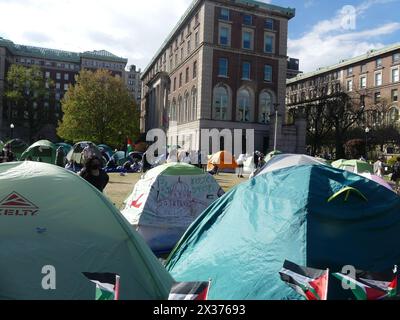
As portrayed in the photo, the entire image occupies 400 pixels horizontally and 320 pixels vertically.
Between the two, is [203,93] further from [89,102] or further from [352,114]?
[352,114]

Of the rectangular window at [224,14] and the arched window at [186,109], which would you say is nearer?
the rectangular window at [224,14]

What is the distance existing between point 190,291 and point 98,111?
157 ft

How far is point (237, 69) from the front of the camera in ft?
144

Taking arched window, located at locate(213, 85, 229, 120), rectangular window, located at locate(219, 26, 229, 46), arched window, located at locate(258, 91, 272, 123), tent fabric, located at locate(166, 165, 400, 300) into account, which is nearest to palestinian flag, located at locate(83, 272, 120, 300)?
tent fabric, located at locate(166, 165, 400, 300)

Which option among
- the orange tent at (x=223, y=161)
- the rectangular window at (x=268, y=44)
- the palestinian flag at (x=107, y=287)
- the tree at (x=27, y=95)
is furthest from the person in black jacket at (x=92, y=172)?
the tree at (x=27, y=95)

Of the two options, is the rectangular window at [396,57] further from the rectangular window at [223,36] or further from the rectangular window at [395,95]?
the rectangular window at [223,36]

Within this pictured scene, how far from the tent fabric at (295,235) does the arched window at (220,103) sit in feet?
126

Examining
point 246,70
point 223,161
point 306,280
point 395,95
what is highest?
point 395,95

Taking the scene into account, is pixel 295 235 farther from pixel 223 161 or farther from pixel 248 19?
pixel 248 19

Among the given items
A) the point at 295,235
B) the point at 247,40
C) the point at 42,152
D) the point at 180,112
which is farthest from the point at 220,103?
the point at 295,235

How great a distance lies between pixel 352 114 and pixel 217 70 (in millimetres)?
21899

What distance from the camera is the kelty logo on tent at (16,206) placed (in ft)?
12.7

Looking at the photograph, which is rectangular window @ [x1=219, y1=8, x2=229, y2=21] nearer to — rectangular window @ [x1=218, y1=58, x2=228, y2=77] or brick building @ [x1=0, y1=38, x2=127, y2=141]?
rectangular window @ [x1=218, y1=58, x2=228, y2=77]

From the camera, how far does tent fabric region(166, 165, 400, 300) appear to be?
427 cm
